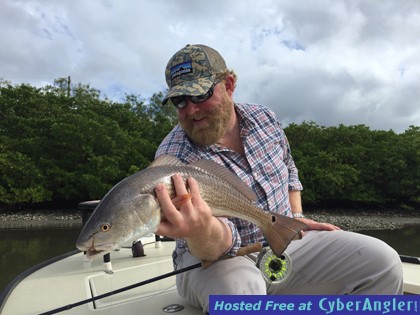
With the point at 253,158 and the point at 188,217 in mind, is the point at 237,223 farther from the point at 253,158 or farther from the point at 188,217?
the point at 188,217

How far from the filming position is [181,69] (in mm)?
2434

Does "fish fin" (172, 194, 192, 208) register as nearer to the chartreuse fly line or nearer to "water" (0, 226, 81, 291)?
the chartreuse fly line

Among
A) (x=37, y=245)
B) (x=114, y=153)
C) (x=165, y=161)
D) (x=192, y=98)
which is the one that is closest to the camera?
(x=165, y=161)

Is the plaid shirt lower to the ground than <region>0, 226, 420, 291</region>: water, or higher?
higher

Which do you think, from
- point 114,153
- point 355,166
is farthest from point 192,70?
point 355,166

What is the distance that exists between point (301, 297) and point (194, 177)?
734 millimetres

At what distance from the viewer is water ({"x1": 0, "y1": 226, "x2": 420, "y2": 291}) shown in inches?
442

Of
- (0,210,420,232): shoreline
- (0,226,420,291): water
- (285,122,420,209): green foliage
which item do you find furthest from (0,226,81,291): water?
(285,122,420,209): green foliage

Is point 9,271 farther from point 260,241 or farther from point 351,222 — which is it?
point 351,222

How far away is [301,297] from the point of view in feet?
5.50

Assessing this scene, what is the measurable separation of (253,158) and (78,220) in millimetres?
22690

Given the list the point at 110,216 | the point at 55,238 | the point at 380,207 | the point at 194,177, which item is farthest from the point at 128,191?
the point at 380,207

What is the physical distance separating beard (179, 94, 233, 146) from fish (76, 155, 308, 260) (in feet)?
1.74

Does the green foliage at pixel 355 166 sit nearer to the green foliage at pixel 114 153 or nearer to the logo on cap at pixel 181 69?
the green foliage at pixel 114 153
